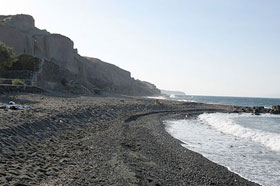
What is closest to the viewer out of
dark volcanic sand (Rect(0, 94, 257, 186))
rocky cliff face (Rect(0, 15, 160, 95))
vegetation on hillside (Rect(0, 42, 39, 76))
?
dark volcanic sand (Rect(0, 94, 257, 186))

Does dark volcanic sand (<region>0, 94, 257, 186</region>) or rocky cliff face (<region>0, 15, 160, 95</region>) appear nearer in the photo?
dark volcanic sand (<region>0, 94, 257, 186</region>)

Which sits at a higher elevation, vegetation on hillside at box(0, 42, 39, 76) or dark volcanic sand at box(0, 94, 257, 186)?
vegetation on hillside at box(0, 42, 39, 76)

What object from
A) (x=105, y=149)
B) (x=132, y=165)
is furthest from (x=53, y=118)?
(x=132, y=165)

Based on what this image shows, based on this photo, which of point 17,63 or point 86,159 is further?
point 17,63

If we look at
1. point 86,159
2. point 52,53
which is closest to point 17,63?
point 52,53

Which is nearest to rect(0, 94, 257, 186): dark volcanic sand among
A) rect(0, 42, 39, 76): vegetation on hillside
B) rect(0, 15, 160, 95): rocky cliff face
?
rect(0, 42, 39, 76): vegetation on hillside

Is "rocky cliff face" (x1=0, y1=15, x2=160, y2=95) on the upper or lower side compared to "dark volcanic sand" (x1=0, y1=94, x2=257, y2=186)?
upper

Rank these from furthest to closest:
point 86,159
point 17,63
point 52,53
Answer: point 52,53 < point 17,63 < point 86,159

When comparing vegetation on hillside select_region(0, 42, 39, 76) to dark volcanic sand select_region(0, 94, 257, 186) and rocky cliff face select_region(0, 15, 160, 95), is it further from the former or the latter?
dark volcanic sand select_region(0, 94, 257, 186)

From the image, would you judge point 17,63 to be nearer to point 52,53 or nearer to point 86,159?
point 52,53

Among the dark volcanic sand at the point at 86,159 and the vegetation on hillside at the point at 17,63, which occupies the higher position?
the vegetation on hillside at the point at 17,63

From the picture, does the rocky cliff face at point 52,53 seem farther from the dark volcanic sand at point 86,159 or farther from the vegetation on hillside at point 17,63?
the dark volcanic sand at point 86,159

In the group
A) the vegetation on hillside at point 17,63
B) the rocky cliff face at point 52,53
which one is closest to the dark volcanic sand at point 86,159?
the vegetation on hillside at point 17,63

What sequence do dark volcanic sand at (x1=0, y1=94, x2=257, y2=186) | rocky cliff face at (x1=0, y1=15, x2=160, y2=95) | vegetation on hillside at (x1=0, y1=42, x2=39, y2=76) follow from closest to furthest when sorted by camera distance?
dark volcanic sand at (x1=0, y1=94, x2=257, y2=186), vegetation on hillside at (x1=0, y1=42, x2=39, y2=76), rocky cliff face at (x1=0, y1=15, x2=160, y2=95)
